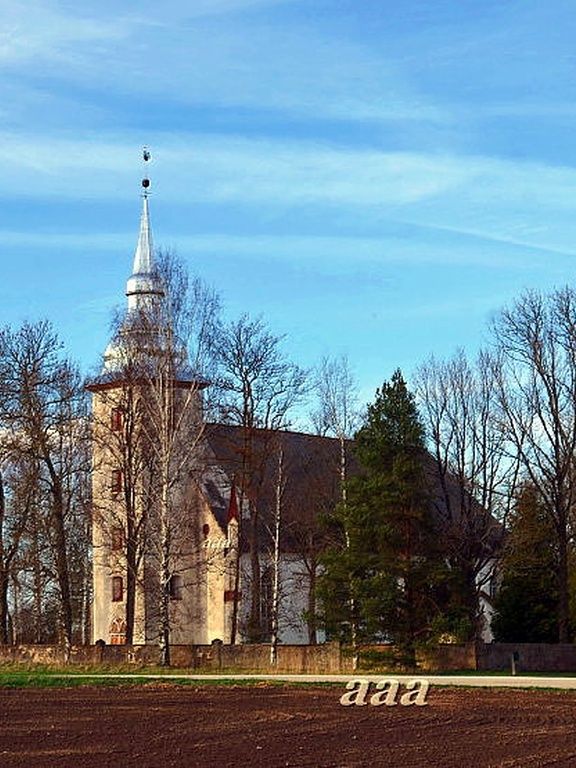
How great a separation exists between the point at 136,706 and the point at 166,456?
1887 centimetres

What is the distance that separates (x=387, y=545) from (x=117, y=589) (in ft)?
78.0

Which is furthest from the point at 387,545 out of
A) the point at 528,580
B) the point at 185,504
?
the point at 185,504

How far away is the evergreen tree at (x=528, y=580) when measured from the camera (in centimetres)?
4909

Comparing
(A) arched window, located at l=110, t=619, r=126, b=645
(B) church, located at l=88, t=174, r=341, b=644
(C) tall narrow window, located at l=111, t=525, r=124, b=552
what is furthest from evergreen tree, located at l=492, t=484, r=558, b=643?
(A) arched window, located at l=110, t=619, r=126, b=645

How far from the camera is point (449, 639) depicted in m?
44.0

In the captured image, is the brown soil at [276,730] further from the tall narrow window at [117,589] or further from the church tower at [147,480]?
the tall narrow window at [117,589]

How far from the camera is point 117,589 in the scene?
6378cm

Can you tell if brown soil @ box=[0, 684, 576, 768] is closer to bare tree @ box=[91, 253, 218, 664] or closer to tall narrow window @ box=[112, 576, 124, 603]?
bare tree @ box=[91, 253, 218, 664]

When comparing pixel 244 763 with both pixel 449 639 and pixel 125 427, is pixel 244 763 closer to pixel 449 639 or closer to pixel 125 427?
pixel 449 639

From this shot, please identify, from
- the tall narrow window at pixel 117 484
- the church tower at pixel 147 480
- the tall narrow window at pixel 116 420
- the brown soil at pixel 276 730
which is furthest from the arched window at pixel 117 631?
the brown soil at pixel 276 730

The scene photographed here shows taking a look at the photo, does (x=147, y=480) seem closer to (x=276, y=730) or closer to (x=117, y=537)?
(x=117, y=537)

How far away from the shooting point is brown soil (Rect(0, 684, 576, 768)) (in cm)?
1633

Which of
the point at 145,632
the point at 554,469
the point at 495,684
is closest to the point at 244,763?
the point at 495,684

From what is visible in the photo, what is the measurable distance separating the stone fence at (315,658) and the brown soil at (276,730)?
1346cm
